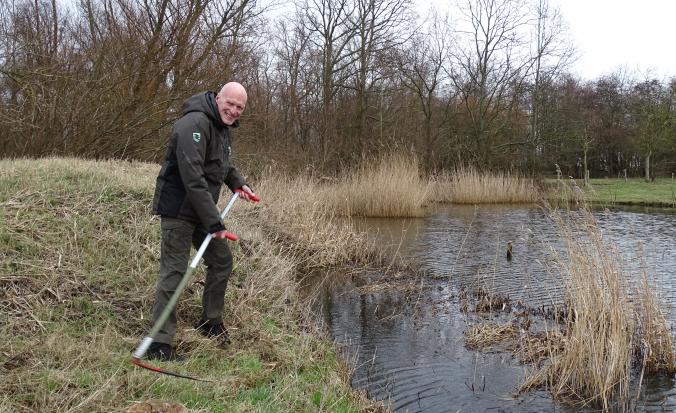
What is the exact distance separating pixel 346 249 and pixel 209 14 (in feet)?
22.0

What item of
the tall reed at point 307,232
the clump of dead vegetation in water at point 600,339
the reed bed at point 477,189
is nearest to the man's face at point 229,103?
the clump of dead vegetation in water at point 600,339

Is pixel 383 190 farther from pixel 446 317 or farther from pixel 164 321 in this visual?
pixel 164 321

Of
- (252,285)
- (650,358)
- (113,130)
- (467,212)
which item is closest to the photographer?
(650,358)

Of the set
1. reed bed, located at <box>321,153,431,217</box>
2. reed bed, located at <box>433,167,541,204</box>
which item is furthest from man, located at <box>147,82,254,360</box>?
reed bed, located at <box>433,167,541,204</box>

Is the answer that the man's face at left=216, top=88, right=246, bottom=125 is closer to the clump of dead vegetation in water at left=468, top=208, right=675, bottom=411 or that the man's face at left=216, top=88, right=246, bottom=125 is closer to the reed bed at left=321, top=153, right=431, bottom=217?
the clump of dead vegetation in water at left=468, top=208, right=675, bottom=411

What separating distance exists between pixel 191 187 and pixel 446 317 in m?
3.52

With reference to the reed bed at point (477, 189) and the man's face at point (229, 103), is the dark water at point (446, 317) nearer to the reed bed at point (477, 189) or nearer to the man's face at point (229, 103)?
the man's face at point (229, 103)

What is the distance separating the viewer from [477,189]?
1823 cm

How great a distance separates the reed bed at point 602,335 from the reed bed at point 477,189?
13599 millimetres

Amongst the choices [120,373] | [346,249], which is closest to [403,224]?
[346,249]

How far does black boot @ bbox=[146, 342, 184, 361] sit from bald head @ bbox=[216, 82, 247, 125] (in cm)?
149

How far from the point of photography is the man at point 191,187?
342cm

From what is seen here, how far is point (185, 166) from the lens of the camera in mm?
3385

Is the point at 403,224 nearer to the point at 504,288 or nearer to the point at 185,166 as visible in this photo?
the point at 504,288
